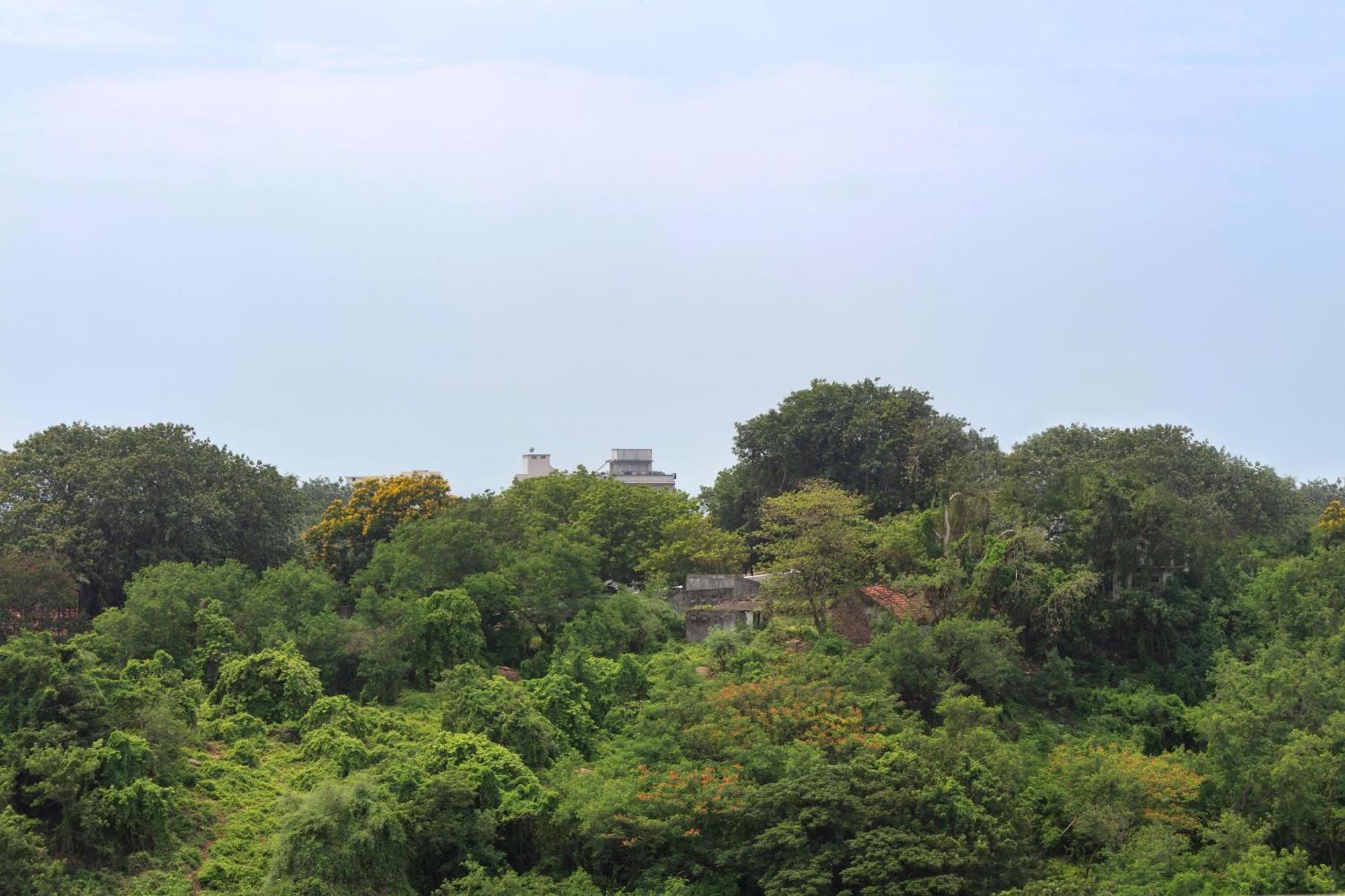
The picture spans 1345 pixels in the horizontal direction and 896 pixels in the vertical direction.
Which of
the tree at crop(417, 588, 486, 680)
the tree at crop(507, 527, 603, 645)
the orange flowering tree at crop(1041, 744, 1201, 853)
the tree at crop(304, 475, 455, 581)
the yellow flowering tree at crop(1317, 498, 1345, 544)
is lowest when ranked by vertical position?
the orange flowering tree at crop(1041, 744, 1201, 853)

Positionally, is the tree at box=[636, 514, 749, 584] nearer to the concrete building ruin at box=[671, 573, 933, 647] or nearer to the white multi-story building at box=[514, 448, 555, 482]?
the concrete building ruin at box=[671, 573, 933, 647]

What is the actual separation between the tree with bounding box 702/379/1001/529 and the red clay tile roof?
6.53m

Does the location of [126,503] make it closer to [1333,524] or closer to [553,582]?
[553,582]

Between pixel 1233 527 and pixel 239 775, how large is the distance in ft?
98.0

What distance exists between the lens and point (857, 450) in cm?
4259

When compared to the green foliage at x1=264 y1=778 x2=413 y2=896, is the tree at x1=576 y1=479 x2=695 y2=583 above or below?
above

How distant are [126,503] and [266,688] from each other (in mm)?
9726

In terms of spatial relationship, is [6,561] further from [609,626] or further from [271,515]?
[609,626]

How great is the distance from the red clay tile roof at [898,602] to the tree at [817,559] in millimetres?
338

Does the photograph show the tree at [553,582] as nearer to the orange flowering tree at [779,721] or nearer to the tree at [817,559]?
the tree at [817,559]

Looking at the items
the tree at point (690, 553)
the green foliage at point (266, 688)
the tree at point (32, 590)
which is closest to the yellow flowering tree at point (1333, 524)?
the tree at point (690, 553)

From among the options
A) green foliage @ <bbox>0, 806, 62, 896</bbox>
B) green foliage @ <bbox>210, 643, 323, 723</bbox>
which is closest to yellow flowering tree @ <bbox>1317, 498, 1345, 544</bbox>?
green foliage @ <bbox>210, 643, 323, 723</bbox>

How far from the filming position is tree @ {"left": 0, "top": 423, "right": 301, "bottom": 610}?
3475 cm

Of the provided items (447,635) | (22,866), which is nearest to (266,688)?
(447,635)
